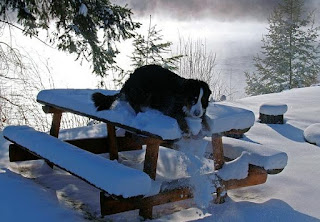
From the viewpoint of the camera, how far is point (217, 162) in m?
2.87

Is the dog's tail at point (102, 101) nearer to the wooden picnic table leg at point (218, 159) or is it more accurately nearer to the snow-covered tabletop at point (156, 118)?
the snow-covered tabletop at point (156, 118)

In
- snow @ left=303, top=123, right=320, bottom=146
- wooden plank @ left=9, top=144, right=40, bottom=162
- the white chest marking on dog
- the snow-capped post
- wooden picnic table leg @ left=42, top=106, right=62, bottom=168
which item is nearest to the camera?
the white chest marking on dog

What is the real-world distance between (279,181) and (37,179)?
2072 millimetres

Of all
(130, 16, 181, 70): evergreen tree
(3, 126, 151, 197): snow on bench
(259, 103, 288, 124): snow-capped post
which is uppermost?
(130, 16, 181, 70): evergreen tree

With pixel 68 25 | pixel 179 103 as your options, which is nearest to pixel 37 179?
pixel 179 103

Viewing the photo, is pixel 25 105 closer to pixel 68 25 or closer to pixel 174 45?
pixel 68 25

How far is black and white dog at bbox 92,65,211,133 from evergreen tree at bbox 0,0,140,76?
7.75 ft

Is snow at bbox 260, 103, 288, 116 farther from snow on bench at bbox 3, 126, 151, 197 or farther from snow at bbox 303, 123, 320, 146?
snow on bench at bbox 3, 126, 151, 197

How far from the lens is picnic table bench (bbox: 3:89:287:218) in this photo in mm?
2193

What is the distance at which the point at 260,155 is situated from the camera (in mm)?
2865

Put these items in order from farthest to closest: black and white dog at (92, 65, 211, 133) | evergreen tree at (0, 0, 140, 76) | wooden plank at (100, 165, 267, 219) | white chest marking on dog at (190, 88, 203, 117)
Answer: evergreen tree at (0, 0, 140, 76)
black and white dog at (92, 65, 211, 133)
white chest marking on dog at (190, 88, 203, 117)
wooden plank at (100, 165, 267, 219)

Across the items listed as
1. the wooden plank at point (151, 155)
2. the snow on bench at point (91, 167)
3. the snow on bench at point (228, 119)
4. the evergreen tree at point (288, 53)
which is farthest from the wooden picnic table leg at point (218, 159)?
the evergreen tree at point (288, 53)

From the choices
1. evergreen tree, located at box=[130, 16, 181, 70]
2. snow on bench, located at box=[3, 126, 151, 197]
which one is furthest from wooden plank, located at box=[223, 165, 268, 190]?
evergreen tree, located at box=[130, 16, 181, 70]

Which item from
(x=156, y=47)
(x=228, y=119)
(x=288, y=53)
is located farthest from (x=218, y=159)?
(x=288, y=53)
